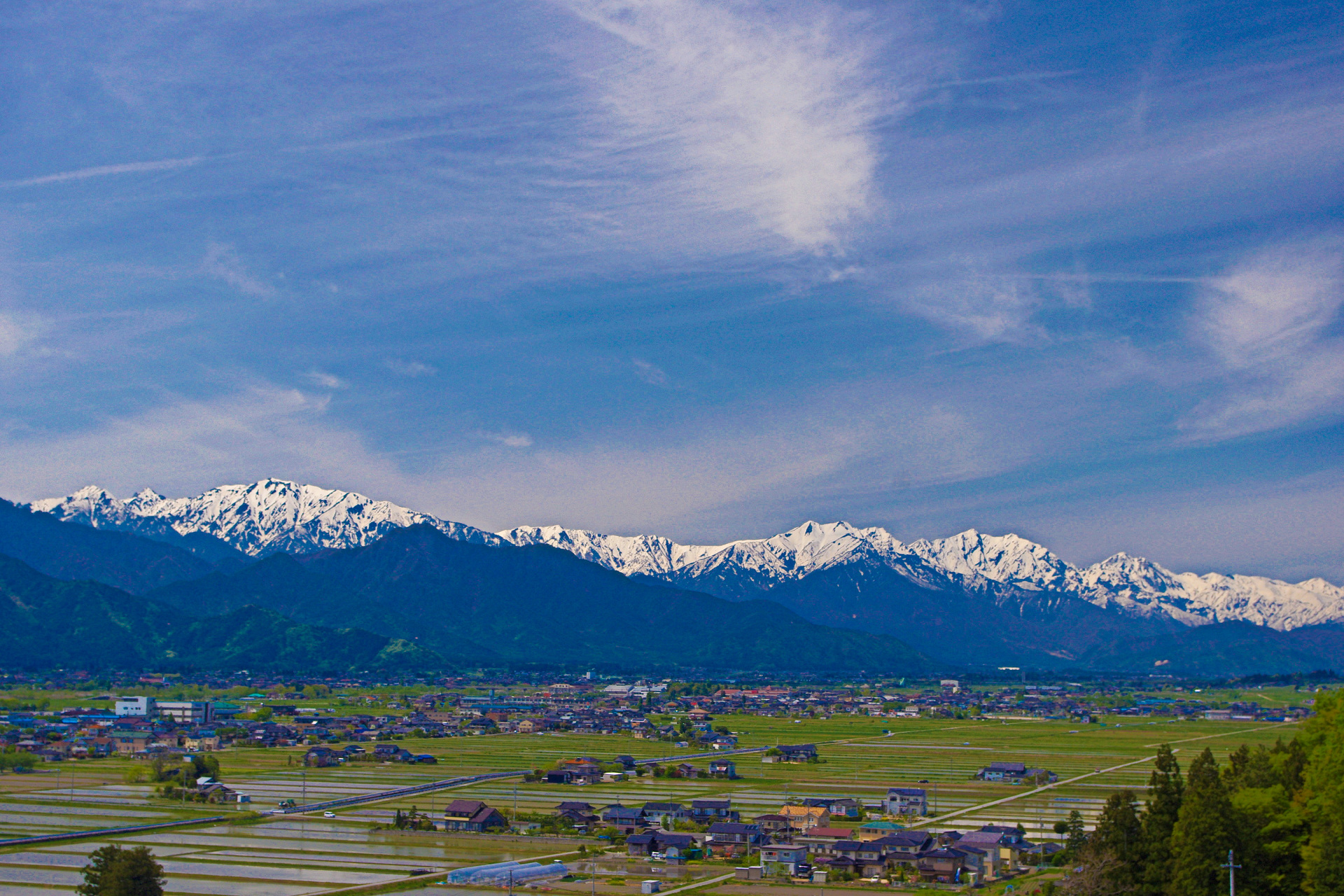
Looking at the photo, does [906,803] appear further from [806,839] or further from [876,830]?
[806,839]

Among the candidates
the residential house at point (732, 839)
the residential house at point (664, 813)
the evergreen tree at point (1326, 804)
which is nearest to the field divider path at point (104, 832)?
the residential house at point (664, 813)

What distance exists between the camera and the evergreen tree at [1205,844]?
94.9 ft

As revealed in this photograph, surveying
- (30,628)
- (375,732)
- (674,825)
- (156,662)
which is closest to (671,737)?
(375,732)

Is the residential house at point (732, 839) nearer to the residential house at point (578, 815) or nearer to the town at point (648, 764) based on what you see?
the town at point (648, 764)

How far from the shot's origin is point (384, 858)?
3900 centimetres

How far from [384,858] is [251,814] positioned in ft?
39.7

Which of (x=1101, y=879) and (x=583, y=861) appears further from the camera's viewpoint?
(x=583, y=861)

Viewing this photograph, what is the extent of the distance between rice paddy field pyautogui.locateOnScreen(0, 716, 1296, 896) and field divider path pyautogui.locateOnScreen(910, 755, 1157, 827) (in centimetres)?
23

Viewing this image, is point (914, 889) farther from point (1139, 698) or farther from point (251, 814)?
point (1139, 698)

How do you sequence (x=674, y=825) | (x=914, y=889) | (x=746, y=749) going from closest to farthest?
(x=914, y=889) < (x=674, y=825) < (x=746, y=749)

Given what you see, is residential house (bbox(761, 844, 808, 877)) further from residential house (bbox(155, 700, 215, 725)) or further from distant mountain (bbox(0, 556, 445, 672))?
distant mountain (bbox(0, 556, 445, 672))

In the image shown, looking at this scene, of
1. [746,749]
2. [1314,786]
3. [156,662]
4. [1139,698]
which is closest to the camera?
[1314,786]

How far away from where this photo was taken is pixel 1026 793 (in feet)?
191

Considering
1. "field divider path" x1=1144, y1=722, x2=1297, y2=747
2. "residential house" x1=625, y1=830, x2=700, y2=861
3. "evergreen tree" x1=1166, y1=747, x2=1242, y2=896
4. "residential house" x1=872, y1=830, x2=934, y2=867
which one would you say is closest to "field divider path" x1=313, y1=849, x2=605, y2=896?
"residential house" x1=625, y1=830, x2=700, y2=861
